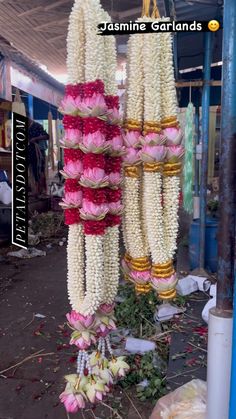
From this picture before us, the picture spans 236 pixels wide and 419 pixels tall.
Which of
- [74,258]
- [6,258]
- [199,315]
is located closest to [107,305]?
[74,258]

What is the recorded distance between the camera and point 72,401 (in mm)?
1708

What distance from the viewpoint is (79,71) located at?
174 centimetres

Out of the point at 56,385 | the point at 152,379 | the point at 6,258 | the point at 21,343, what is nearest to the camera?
the point at 152,379

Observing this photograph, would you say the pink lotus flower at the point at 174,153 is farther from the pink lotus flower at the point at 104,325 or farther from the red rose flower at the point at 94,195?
the pink lotus flower at the point at 104,325

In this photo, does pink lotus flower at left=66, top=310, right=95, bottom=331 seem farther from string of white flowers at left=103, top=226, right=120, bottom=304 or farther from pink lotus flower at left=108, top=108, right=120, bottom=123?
pink lotus flower at left=108, top=108, right=120, bottom=123

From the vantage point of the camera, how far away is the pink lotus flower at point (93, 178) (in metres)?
1.66

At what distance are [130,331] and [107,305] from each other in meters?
1.56

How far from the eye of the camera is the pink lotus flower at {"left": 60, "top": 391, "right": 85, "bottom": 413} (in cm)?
169

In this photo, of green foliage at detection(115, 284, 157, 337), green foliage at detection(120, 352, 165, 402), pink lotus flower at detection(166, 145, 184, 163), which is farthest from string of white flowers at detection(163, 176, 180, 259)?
green foliage at detection(115, 284, 157, 337)

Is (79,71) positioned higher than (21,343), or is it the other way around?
(79,71)

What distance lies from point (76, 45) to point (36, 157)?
8.53m

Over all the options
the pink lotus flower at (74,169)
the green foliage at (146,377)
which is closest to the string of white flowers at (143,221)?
the pink lotus flower at (74,169)

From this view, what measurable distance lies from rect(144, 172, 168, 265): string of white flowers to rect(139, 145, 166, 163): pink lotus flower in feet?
0.26

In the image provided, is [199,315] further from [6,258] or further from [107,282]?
[6,258]
